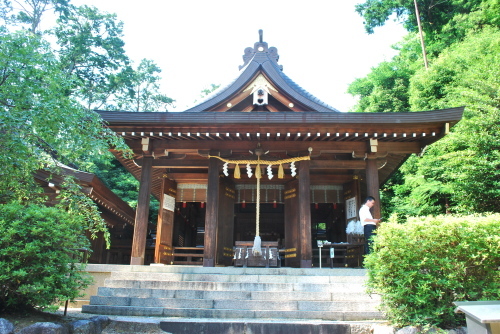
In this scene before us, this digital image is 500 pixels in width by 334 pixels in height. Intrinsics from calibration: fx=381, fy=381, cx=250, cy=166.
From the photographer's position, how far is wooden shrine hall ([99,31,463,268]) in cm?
900

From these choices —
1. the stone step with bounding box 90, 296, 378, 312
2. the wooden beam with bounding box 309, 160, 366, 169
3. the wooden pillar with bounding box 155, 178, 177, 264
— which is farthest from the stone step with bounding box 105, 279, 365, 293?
the wooden pillar with bounding box 155, 178, 177, 264

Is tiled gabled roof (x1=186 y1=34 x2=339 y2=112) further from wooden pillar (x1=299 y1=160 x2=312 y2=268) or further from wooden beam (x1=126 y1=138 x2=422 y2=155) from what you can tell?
wooden pillar (x1=299 y1=160 x2=312 y2=268)

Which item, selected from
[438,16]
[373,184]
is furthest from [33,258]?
[438,16]

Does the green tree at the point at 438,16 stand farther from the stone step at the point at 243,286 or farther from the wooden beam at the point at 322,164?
the stone step at the point at 243,286

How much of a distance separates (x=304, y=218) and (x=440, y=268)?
4.87 metres

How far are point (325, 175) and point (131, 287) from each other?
23.5 ft

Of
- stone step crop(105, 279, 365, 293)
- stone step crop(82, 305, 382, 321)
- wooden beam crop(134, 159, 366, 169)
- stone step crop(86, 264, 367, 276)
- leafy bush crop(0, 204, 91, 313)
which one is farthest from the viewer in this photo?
wooden beam crop(134, 159, 366, 169)

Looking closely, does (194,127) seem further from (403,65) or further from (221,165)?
(403,65)

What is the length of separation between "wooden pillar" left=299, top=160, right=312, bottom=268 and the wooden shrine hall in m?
0.02

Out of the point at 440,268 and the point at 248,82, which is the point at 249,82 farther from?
the point at 440,268

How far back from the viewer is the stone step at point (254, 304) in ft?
19.6

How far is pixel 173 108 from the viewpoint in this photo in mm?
35031

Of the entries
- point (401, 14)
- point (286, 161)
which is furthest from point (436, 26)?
point (286, 161)

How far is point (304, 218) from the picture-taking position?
938cm
